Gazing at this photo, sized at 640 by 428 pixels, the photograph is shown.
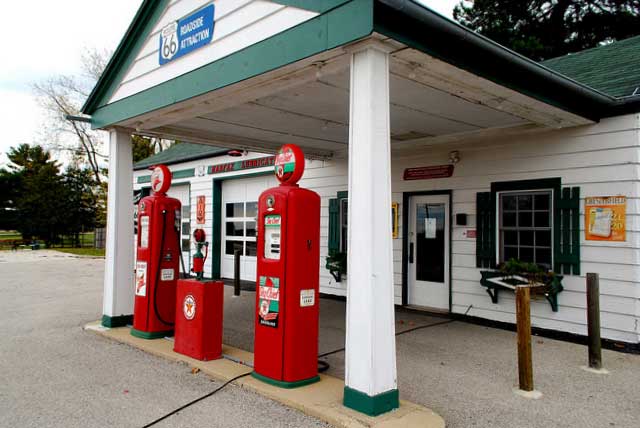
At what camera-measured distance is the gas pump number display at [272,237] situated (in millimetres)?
4613

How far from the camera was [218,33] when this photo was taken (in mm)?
5395

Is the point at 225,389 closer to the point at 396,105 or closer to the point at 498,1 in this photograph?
the point at 396,105

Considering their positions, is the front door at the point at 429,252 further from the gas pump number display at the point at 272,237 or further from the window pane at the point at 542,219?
the gas pump number display at the point at 272,237

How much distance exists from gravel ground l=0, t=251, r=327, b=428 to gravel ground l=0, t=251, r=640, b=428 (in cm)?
1

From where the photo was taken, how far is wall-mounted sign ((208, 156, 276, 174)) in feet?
37.4

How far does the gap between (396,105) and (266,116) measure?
1861 mm

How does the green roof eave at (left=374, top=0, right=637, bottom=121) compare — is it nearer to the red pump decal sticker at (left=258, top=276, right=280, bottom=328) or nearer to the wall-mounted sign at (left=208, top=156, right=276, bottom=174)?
the red pump decal sticker at (left=258, top=276, right=280, bottom=328)

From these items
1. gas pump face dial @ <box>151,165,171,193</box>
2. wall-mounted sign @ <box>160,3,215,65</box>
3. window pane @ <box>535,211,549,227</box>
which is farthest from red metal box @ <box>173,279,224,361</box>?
window pane @ <box>535,211,549,227</box>

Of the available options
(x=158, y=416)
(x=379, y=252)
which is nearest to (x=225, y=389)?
(x=158, y=416)

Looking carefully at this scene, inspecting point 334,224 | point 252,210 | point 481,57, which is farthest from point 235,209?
point 481,57

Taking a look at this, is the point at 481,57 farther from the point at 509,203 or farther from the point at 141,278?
the point at 141,278

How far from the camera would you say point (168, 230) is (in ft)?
21.7

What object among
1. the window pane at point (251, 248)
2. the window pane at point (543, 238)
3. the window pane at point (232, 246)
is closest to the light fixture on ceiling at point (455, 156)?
the window pane at point (543, 238)

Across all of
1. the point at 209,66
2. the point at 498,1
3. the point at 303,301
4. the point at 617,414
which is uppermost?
the point at 498,1
